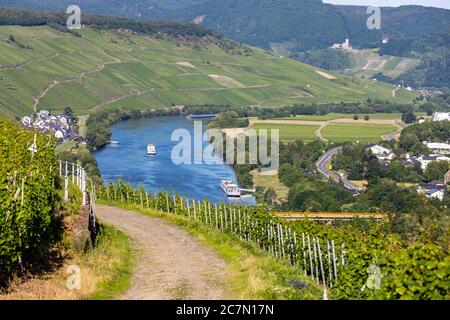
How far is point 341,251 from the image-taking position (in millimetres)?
23125

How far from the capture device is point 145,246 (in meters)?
26.8

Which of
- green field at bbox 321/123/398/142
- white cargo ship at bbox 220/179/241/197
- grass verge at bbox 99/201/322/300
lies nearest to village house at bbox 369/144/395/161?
Answer: green field at bbox 321/123/398/142

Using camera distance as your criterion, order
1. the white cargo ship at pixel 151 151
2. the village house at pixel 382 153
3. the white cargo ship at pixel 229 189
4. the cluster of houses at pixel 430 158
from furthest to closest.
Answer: the village house at pixel 382 153 → the white cargo ship at pixel 151 151 → the cluster of houses at pixel 430 158 → the white cargo ship at pixel 229 189

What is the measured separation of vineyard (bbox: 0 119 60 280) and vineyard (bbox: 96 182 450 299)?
7.37m

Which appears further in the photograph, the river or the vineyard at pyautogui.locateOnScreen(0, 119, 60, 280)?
the river

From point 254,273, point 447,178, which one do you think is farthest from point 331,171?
point 254,273

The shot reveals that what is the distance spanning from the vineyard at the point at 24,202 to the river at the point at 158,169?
52.0 meters

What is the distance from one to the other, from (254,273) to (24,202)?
6240 millimetres

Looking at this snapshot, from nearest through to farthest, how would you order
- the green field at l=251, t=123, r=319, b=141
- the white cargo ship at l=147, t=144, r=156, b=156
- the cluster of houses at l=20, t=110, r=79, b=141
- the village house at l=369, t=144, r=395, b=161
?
the white cargo ship at l=147, t=144, r=156, b=156 → the cluster of houses at l=20, t=110, r=79, b=141 → the village house at l=369, t=144, r=395, b=161 → the green field at l=251, t=123, r=319, b=141

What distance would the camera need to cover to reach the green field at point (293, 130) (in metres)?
174

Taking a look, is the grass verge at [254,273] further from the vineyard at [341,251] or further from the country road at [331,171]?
the country road at [331,171]

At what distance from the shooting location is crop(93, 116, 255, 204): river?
9956 cm

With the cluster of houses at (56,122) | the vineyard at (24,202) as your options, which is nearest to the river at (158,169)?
the cluster of houses at (56,122)

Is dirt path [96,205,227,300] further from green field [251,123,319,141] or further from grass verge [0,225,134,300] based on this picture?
green field [251,123,319,141]
